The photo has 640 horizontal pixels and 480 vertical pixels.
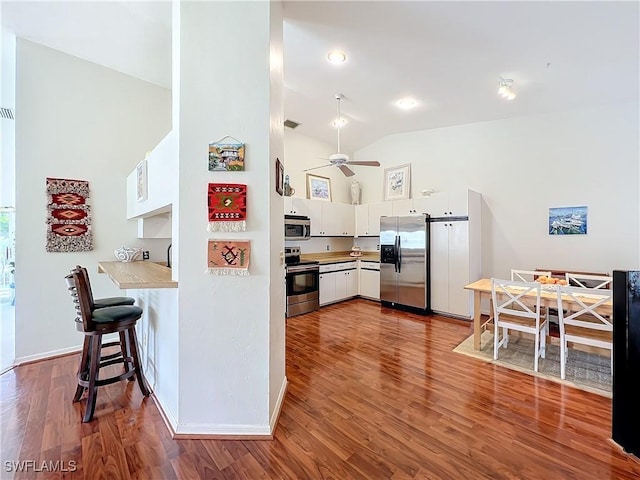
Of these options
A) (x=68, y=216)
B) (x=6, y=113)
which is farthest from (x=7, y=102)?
(x=68, y=216)

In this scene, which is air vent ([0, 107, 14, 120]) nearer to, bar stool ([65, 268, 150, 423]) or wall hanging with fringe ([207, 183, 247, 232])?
bar stool ([65, 268, 150, 423])

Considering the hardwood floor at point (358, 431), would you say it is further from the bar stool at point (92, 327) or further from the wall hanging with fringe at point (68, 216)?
the wall hanging with fringe at point (68, 216)

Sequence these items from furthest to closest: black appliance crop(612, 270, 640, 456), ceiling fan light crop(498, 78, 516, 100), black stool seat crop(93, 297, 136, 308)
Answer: ceiling fan light crop(498, 78, 516, 100) → black stool seat crop(93, 297, 136, 308) → black appliance crop(612, 270, 640, 456)

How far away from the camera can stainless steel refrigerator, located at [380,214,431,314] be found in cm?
479

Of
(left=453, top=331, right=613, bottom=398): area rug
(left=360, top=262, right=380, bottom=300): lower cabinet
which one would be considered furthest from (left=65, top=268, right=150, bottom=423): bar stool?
(left=360, top=262, right=380, bottom=300): lower cabinet

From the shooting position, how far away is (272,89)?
2006 mm

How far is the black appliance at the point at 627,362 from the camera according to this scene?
5.77 feet

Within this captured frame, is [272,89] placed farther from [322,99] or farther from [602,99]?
[602,99]

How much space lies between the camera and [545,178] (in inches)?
166

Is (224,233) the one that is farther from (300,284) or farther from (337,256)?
(337,256)

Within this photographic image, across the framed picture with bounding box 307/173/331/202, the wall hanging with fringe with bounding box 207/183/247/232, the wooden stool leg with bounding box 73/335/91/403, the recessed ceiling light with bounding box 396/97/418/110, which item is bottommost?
the wooden stool leg with bounding box 73/335/91/403

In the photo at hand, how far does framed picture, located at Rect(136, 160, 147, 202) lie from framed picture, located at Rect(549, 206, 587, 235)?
539cm

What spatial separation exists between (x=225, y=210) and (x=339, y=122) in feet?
13.0

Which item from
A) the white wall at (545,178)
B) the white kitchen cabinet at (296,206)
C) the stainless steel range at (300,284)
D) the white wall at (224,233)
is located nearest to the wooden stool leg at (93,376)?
the white wall at (224,233)
